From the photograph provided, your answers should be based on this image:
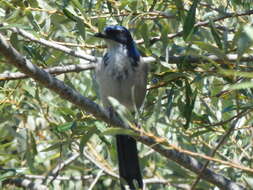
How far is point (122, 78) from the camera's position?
5062 mm

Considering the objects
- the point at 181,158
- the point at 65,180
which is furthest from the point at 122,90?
the point at 65,180

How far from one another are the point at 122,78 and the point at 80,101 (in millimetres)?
1437

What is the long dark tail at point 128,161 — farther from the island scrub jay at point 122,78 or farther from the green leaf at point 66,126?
the green leaf at point 66,126

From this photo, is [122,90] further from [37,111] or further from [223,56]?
[223,56]

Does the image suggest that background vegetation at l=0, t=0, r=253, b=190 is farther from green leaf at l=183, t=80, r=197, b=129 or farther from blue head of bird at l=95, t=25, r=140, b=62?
blue head of bird at l=95, t=25, r=140, b=62

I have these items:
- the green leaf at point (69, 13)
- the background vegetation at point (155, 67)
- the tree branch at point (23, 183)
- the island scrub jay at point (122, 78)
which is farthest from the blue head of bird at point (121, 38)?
the tree branch at point (23, 183)

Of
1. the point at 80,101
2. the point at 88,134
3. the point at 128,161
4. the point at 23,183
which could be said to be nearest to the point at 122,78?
the point at 128,161

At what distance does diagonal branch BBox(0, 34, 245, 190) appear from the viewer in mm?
3287

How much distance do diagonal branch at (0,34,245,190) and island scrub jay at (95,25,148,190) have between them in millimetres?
930

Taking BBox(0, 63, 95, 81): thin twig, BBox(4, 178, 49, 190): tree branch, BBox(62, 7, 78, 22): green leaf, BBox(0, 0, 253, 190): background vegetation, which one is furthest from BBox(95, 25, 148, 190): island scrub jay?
BBox(4, 178, 49, 190): tree branch

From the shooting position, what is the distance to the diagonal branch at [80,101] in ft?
10.8

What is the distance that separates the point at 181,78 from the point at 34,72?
124cm

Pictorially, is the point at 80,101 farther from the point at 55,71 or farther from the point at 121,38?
the point at 121,38

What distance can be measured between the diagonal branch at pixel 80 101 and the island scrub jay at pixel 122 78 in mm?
930
